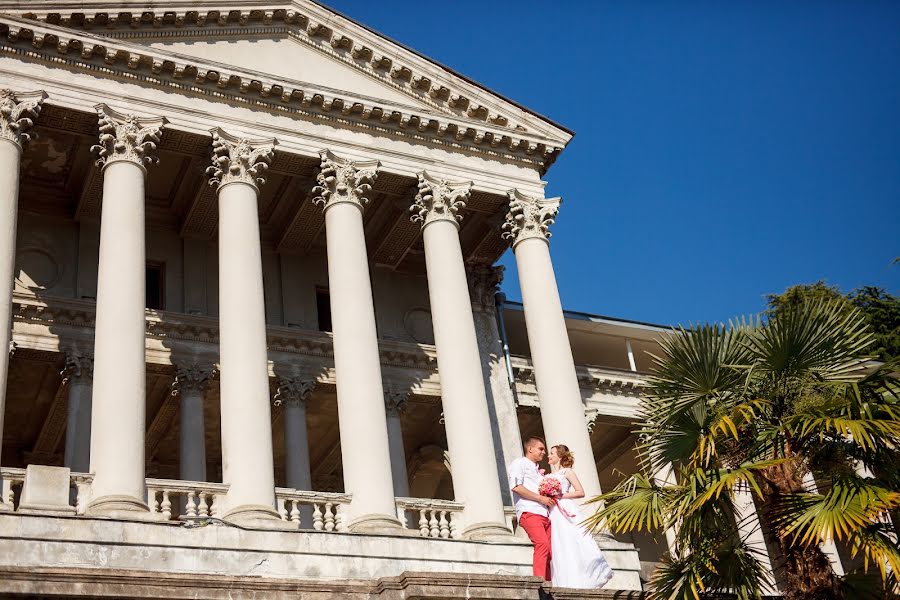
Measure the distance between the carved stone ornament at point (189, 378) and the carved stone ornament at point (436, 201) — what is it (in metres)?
6.46

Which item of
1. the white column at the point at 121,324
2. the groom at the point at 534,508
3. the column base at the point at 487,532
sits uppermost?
the white column at the point at 121,324

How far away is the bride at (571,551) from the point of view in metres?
15.5

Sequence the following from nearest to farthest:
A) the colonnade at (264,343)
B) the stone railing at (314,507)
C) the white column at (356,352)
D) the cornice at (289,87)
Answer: the colonnade at (264,343) → the stone railing at (314,507) → the white column at (356,352) → the cornice at (289,87)

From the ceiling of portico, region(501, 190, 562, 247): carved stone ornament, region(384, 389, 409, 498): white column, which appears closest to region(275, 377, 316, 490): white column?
region(384, 389, 409, 498): white column

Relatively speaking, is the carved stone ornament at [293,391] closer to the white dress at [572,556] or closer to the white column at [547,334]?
the white column at [547,334]

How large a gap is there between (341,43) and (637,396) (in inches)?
580

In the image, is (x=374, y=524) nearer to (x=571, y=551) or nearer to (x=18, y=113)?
(x=571, y=551)

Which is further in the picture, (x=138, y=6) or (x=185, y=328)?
(x=185, y=328)

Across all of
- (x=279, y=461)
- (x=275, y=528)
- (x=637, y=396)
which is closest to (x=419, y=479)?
(x=279, y=461)

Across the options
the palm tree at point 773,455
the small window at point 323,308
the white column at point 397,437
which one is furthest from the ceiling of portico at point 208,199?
the palm tree at point 773,455

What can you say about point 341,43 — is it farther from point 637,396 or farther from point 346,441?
point 637,396

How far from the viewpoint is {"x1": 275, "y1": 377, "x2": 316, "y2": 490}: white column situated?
1041 inches

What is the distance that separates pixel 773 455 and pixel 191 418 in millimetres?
15351

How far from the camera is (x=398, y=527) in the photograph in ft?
67.7
